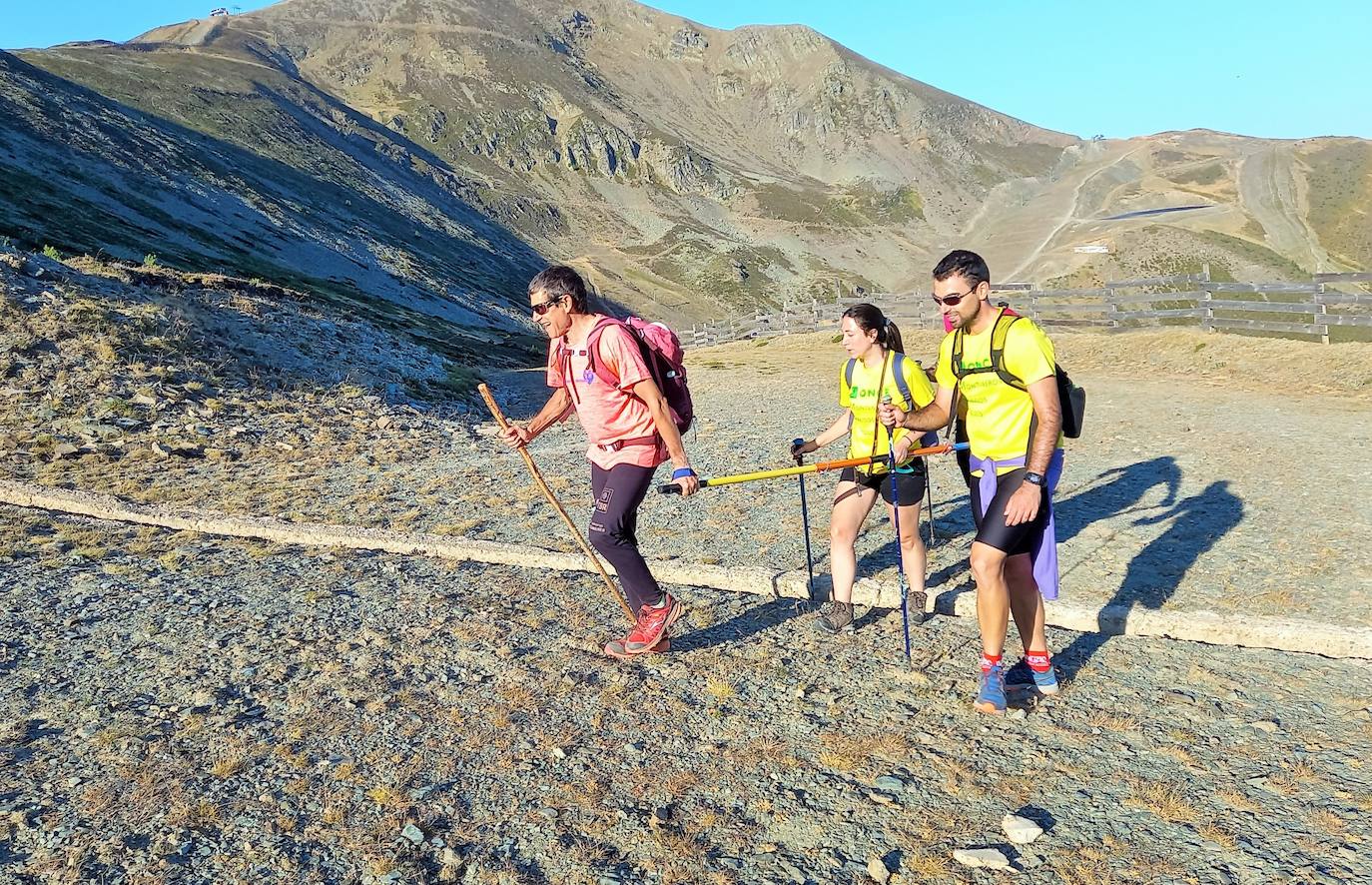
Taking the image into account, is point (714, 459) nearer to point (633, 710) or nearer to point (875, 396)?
point (875, 396)

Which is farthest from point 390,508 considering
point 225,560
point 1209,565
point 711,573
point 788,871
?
point 1209,565

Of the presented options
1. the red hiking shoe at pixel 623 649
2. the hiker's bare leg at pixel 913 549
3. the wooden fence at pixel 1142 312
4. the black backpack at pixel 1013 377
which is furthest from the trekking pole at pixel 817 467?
the wooden fence at pixel 1142 312

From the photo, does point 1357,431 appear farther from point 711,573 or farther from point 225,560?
point 225,560

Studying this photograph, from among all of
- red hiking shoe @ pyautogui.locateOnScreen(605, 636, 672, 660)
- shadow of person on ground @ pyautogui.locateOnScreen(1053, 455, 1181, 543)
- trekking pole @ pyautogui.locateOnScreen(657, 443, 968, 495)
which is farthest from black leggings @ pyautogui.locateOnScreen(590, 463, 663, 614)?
shadow of person on ground @ pyautogui.locateOnScreen(1053, 455, 1181, 543)

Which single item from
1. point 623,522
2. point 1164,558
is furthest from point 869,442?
point 1164,558

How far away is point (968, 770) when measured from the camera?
14.3ft

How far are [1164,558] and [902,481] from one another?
3.15 m

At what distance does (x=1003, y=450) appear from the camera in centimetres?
489

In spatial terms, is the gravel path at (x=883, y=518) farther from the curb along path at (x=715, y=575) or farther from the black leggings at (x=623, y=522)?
the black leggings at (x=623, y=522)

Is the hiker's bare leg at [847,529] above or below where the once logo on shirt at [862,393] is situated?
below

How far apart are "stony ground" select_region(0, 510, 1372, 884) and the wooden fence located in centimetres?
1606

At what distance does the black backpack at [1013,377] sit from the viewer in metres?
4.73

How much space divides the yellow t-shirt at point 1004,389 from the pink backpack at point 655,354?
1607mm

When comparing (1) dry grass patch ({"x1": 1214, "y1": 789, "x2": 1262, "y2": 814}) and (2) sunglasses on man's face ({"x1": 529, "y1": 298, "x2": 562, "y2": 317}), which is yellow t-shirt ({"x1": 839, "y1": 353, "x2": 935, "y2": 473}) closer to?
(2) sunglasses on man's face ({"x1": 529, "y1": 298, "x2": 562, "y2": 317})
